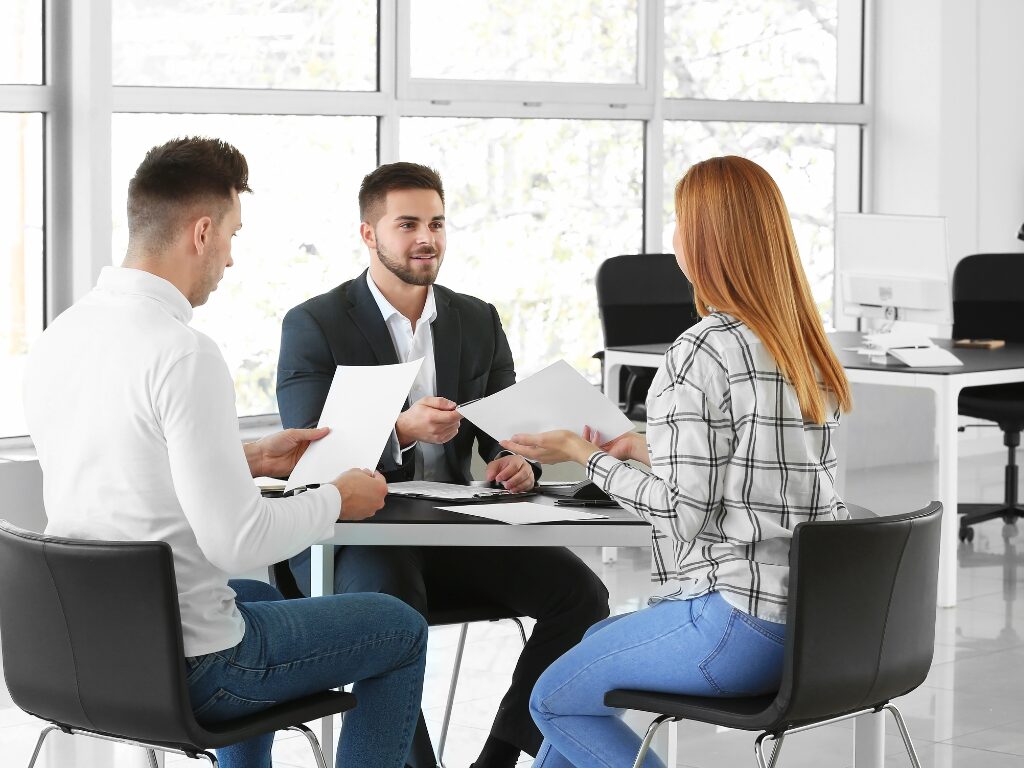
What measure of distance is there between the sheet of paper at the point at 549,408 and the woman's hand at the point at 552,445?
0.03 meters

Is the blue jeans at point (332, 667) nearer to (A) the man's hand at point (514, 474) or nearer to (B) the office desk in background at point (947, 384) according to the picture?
(A) the man's hand at point (514, 474)

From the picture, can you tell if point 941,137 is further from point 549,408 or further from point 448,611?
point 549,408

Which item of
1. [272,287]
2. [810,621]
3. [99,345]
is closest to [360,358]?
[99,345]

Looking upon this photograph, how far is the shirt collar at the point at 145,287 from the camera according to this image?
2.18 m

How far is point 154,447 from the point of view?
2090 mm

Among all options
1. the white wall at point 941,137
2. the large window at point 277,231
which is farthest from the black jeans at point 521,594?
the white wall at point 941,137

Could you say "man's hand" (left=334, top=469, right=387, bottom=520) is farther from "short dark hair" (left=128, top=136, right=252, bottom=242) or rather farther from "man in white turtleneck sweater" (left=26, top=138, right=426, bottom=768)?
"short dark hair" (left=128, top=136, right=252, bottom=242)

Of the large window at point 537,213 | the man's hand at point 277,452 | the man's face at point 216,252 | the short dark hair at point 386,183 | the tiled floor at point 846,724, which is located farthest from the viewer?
the large window at point 537,213

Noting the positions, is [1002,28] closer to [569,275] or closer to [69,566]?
[569,275]

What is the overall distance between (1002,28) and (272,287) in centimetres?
431

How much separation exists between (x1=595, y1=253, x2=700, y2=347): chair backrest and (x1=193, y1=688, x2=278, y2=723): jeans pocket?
12.5ft

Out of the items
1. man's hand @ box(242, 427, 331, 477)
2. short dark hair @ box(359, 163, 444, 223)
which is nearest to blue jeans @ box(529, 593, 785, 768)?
man's hand @ box(242, 427, 331, 477)

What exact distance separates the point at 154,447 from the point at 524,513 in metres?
0.69

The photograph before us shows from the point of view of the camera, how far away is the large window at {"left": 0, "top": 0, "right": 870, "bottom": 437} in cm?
527
